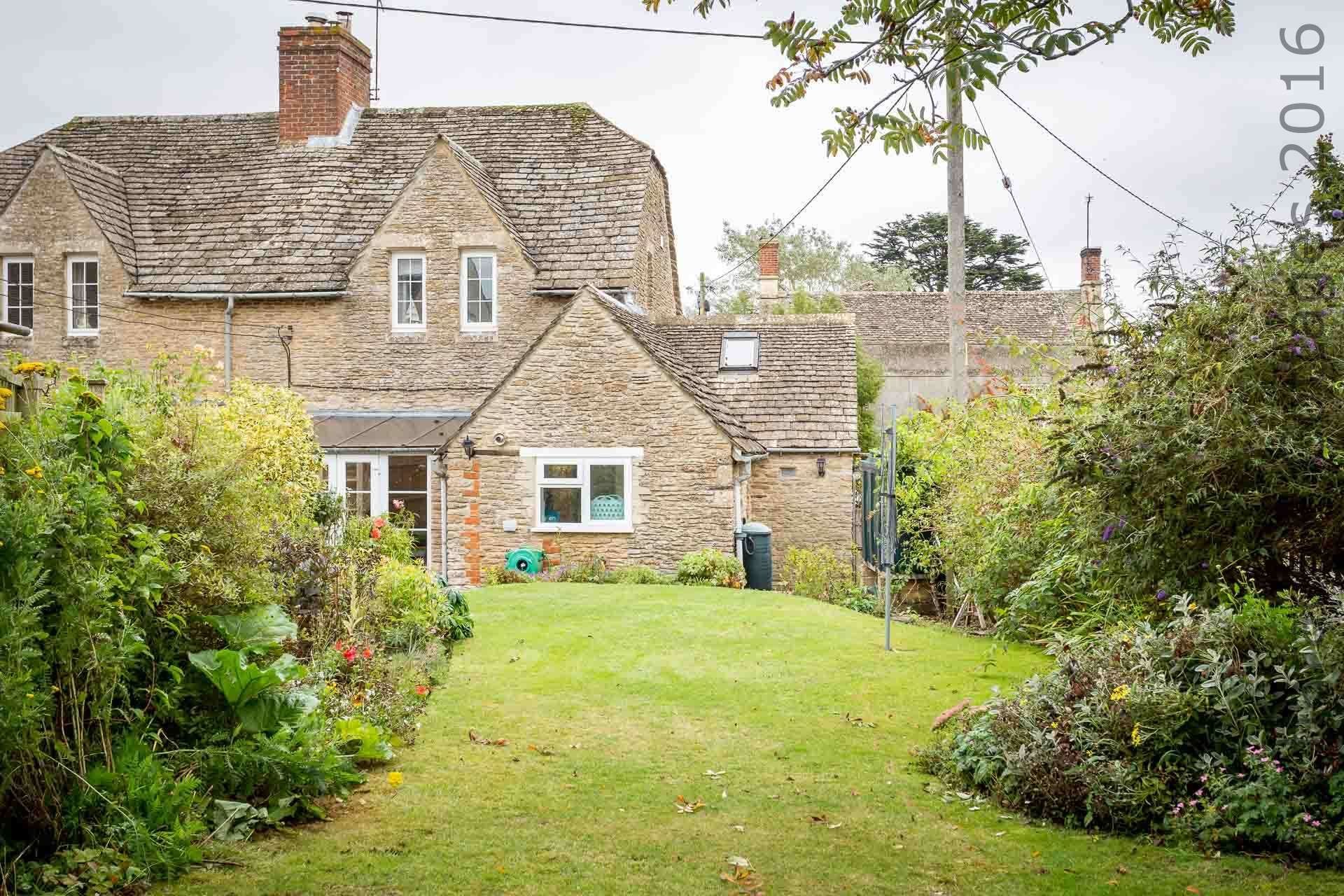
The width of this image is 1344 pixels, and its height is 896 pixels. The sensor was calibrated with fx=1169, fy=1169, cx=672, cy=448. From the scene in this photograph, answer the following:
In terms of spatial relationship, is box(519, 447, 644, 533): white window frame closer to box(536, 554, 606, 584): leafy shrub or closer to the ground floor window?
box(536, 554, 606, 584): leafy shrub

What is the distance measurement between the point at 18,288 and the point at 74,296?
4.15ft

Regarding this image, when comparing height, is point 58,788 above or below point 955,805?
above

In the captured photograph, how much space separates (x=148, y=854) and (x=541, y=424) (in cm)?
1628

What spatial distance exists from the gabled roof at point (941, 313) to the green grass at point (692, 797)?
33520 millimetres

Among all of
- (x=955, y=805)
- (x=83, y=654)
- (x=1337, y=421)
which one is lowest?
(x=955, y=805)

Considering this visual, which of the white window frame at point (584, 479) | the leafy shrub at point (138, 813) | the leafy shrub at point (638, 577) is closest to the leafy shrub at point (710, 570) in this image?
the leafy shrub at point (638, 577)

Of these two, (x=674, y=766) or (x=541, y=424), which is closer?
(x=674, y=766)

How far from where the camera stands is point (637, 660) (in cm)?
1248

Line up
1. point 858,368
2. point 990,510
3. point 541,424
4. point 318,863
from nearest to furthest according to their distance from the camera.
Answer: point 318,863 < point 990,510 < point 541,424 < point 858,368

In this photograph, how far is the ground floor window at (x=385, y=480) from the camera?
79.7ft

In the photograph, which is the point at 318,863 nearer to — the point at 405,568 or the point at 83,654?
the point at 83,654

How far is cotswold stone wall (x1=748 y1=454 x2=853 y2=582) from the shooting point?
953 inches

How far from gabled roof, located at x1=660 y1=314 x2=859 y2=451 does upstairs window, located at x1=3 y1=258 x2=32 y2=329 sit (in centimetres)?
1460

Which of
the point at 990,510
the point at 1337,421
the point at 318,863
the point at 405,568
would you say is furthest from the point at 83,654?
the point at 990,510
